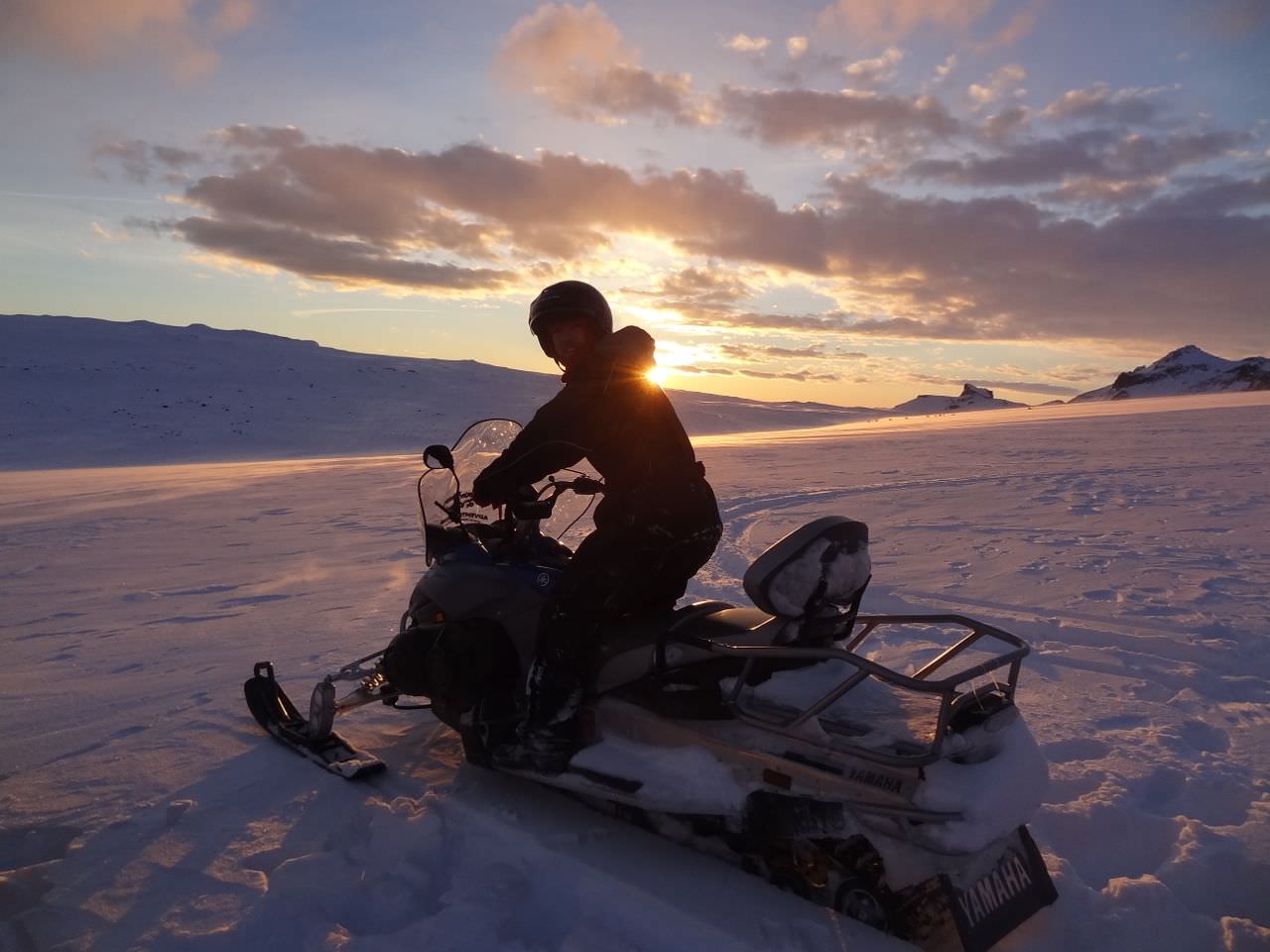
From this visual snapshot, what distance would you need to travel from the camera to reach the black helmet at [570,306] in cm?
342

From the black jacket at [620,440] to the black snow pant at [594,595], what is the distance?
7 cm

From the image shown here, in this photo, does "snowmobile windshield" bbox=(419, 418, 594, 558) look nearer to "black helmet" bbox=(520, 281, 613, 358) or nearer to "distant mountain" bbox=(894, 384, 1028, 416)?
"black helmet" bbox=(520, 281, 613, 358)

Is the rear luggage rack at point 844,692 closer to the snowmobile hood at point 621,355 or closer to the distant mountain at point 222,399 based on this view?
the snowmobile hood at point 621,355

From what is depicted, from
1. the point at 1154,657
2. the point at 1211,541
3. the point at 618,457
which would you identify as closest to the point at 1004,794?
the point at 618,457

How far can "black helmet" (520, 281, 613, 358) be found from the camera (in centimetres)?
342

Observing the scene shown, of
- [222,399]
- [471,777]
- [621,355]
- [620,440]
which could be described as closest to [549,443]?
[620,440]

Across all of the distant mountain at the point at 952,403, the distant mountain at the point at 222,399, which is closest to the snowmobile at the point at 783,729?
the distant mountain at the point at 222,399

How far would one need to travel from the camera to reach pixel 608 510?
312 centimetres

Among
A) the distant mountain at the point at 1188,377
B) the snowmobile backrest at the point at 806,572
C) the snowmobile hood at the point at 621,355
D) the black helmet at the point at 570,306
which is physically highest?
the distant mountain at the point at 1188,377

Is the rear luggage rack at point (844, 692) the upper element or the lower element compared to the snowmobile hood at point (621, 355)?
lower

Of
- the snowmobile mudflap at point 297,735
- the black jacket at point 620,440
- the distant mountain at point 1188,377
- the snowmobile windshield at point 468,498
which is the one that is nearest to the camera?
the black jacket at point 620,440

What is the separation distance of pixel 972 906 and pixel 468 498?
94.1 inches

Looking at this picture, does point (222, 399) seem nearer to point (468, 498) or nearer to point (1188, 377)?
point (468, 498)

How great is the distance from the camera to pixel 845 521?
2.80 meters
